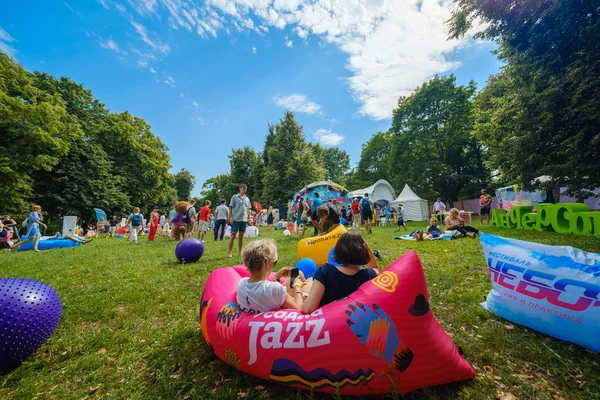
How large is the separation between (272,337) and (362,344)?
0.76 m

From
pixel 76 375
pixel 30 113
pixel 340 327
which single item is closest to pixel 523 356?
pixel 340 327

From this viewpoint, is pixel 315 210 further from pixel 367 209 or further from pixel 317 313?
pixel 317 313

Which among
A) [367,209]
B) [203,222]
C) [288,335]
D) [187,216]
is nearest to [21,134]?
[187,216]

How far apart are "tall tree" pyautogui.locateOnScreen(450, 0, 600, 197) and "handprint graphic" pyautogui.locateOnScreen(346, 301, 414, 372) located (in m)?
10.2

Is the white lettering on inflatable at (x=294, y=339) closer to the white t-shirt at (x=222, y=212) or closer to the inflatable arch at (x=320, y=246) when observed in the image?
the inflatable arch at (x=320, y=246)

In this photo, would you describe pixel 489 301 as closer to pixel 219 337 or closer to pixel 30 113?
pixel 219 337

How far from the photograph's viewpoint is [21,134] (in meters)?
19.1

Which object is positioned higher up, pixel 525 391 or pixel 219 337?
pixel 219 337

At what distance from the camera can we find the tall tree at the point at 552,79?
779 centimetres

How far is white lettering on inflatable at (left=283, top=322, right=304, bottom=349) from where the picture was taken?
86.3 inches

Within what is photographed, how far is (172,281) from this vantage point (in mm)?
5684

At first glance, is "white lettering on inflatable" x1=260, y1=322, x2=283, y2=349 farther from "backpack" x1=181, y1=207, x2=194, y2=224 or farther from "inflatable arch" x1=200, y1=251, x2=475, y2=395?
"backpack" x1=181, y1=207, x2=194, y2=224

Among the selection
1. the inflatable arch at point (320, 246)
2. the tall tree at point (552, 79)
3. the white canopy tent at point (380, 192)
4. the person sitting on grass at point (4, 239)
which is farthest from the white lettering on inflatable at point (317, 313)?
the white canopy tent at point (380, 192)

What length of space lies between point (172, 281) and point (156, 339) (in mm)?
2494
